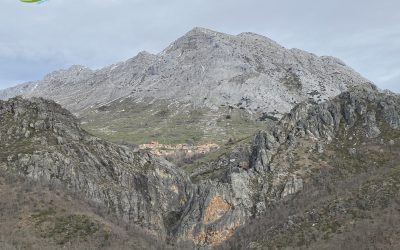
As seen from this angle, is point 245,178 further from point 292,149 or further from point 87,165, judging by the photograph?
point 87,165

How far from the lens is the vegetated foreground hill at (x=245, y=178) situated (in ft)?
396

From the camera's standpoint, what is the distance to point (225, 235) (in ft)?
473

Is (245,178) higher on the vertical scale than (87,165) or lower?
lower

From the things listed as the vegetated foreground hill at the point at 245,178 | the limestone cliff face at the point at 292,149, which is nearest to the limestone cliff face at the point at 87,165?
the vegetated foreground hill at the point at 245,178

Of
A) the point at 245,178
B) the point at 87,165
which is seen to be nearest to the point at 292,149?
the point at 245,178

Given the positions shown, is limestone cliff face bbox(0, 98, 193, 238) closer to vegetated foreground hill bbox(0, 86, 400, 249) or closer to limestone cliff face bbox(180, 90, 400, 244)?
vegetated foreground hill bbox(0, 86, 400, 249)

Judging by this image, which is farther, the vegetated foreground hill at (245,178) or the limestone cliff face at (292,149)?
the limestone cliff face at (292,149)

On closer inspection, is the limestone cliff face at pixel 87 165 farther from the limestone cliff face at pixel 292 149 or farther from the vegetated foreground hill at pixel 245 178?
the limestone cliff face at pixel 292 149

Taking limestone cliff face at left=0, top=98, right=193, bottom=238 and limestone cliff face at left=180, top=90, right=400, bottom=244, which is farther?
limestone cliff face at left=180, top=90, right=400, bottom=244

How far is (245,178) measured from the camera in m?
159

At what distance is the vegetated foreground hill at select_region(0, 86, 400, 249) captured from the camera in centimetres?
12056

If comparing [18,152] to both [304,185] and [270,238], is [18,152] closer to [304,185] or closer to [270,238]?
[270,238]

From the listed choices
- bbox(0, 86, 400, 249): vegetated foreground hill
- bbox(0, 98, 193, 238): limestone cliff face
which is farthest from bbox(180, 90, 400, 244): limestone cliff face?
bbox(0, 98, 193, 238): limestone cliff face

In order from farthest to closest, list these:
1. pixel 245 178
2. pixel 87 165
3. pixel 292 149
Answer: pixel 292 149, pixel 245 178, pixel 87 165
